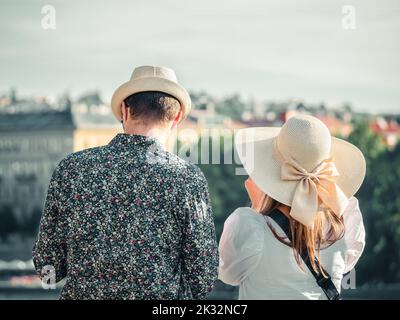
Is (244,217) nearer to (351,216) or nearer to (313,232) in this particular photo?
A: (313,232)

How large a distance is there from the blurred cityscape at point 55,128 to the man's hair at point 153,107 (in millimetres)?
53439

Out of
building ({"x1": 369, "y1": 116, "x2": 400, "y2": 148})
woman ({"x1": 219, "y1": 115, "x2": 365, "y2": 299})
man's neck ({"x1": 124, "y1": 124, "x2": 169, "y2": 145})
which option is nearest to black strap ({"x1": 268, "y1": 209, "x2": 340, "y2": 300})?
woman ({"x1": 219, "y1": 115, "x2": 365, "y2": 299})

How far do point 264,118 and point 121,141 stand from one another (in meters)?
62.4

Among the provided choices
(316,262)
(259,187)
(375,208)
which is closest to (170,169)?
(259,187)

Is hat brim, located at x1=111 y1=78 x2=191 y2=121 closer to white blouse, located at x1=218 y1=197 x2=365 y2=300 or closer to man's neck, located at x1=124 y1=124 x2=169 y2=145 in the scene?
man's neck, located at x1=124 y1=124 x2=169 y2=145

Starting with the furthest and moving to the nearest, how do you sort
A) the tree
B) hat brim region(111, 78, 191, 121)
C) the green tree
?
1. the tree
2. the green tree
3. hat brim region(111, 78, 191, 121)

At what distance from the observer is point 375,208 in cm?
4022

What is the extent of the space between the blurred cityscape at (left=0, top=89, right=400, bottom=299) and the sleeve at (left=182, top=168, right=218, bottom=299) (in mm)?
53485

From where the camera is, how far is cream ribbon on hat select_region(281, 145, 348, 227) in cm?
313

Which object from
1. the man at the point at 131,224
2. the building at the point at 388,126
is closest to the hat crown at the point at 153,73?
the man at the point at 131,224

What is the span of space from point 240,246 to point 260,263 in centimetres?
8

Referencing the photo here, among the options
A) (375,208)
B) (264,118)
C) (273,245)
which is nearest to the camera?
(273,245)
